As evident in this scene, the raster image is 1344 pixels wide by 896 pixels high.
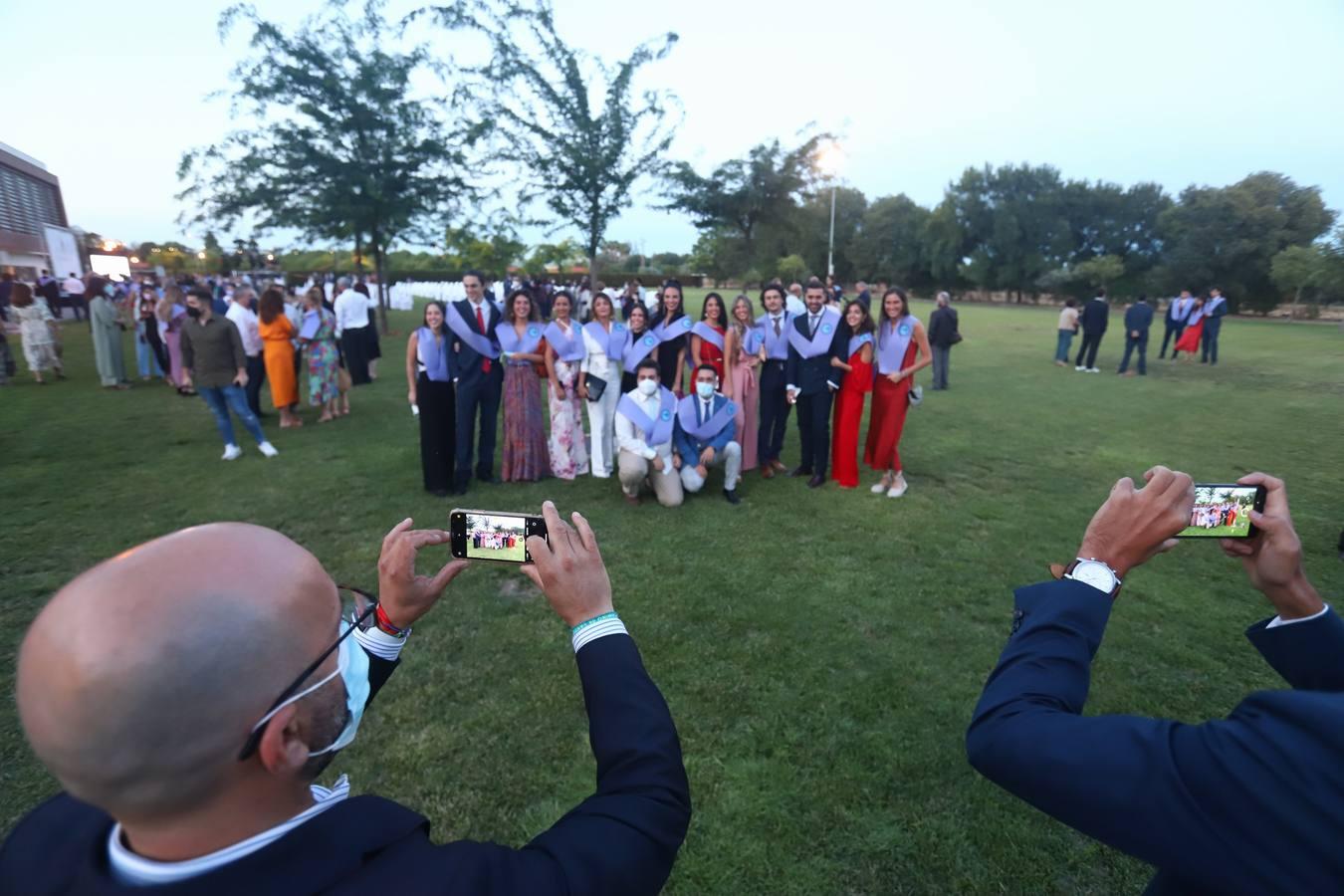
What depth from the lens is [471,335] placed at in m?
6.75

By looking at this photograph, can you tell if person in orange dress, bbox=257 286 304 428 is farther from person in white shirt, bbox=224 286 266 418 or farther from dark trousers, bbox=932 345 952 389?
dark trousers, bbox=932 345 952 389

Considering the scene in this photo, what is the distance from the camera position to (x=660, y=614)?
432 centimetres

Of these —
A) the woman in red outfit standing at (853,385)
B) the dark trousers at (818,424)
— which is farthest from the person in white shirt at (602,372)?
the woman in red outfit standing at (853,385)

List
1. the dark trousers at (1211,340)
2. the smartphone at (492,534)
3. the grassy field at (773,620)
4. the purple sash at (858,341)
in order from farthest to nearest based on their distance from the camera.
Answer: the dark trousers at (1211,340) → the purple sash at (858,341) → the grassy field at (773,620) → the smartphone at (492,534)

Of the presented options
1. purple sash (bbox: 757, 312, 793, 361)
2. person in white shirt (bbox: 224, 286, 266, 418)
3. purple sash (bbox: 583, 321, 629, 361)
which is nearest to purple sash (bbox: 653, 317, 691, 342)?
purple sash (bbox: 583, 321, 629, 361)

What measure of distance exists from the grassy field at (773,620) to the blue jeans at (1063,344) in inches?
281

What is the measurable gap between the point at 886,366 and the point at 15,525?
319 inches

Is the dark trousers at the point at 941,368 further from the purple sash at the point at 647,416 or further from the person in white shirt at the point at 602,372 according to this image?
the purple sash at the point at 647,416

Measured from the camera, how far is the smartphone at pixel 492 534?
165 centimetres

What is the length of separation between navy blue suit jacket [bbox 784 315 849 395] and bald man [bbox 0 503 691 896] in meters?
6.35

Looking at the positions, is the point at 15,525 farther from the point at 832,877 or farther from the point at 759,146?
the point at 759,146

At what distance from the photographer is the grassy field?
8.87 feet

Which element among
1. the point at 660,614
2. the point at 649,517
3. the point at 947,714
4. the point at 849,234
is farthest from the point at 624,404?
the point at 849,234

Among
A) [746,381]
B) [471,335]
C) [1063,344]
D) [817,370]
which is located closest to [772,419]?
[746,381]
